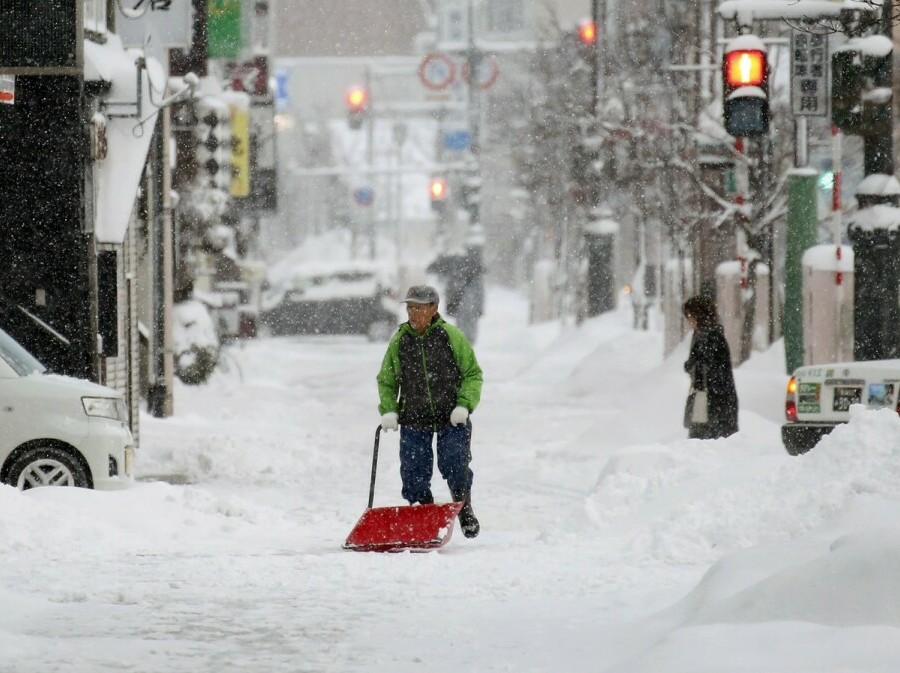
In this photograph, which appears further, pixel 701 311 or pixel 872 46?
pixel 872 46

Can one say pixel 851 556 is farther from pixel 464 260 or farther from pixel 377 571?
pixel 464 260

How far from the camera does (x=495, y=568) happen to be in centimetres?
996

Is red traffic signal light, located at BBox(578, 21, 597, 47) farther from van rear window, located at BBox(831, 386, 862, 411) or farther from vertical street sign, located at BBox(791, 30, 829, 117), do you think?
van rear window, located at BBox(831, 386, 862, 411)

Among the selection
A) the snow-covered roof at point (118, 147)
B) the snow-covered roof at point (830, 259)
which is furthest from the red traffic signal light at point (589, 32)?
the snow-covered roof at point (118, 147)

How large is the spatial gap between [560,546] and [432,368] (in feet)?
4.52

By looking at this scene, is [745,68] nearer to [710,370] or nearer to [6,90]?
[710,370]

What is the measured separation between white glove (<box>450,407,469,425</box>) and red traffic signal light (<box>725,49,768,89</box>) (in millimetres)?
8569

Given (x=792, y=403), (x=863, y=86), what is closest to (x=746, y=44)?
(x=863, y=86)

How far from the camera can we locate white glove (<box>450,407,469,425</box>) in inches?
448

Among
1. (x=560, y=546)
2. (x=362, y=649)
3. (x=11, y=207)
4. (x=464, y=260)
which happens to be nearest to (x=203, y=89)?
(x=11, y=207)

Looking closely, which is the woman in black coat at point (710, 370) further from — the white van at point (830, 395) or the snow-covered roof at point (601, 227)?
the snow-covered roof at point (601, 227)

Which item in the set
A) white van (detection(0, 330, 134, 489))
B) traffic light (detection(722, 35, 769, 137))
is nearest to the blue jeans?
white van (detection(0, 330, 134, 489))

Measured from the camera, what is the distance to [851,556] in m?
7.09

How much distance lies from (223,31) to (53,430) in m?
16.2
